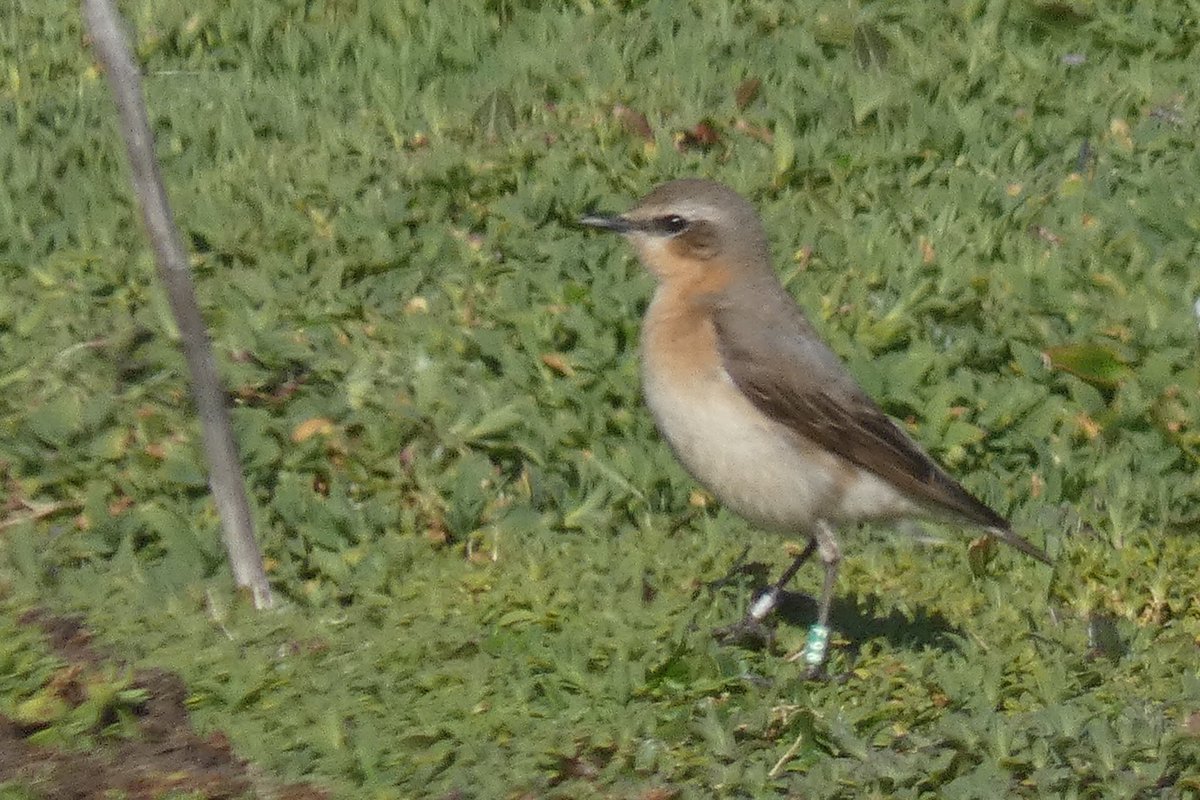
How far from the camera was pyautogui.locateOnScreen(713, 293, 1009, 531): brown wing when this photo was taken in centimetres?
737

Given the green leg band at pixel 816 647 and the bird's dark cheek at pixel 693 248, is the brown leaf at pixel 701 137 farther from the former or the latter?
the green leg band at pixel 816 647

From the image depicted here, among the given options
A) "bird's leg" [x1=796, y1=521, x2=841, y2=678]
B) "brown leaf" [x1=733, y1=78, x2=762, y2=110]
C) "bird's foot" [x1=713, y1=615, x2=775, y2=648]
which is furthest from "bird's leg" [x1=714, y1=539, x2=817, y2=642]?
"brown leaf" [x1=733, y1=78, x2=762, y2=110]

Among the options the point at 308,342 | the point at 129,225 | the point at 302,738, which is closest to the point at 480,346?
the point at 308,342

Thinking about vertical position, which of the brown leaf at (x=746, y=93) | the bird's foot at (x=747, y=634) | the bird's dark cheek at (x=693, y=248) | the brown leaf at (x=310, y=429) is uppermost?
the bird's dark cheek at (x=693, y=248)

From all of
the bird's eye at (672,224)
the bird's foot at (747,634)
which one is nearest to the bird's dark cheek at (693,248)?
the bird's eye at (672,224)

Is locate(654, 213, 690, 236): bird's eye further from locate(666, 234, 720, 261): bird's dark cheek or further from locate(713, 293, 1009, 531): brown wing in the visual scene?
locate(713, 293, 1009, 531): brown wing

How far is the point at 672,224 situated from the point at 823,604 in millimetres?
1504

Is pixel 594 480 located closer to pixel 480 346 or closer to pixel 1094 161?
pixel 480 346

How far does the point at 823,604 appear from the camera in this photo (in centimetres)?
729

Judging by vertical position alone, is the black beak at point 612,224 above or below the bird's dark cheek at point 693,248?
above

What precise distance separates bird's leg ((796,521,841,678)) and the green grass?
0.29ft

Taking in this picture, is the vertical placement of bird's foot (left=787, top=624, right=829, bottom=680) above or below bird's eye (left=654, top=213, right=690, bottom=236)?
below

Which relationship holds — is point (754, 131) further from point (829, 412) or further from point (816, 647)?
point (816, 647)

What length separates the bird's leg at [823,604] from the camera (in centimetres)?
704
